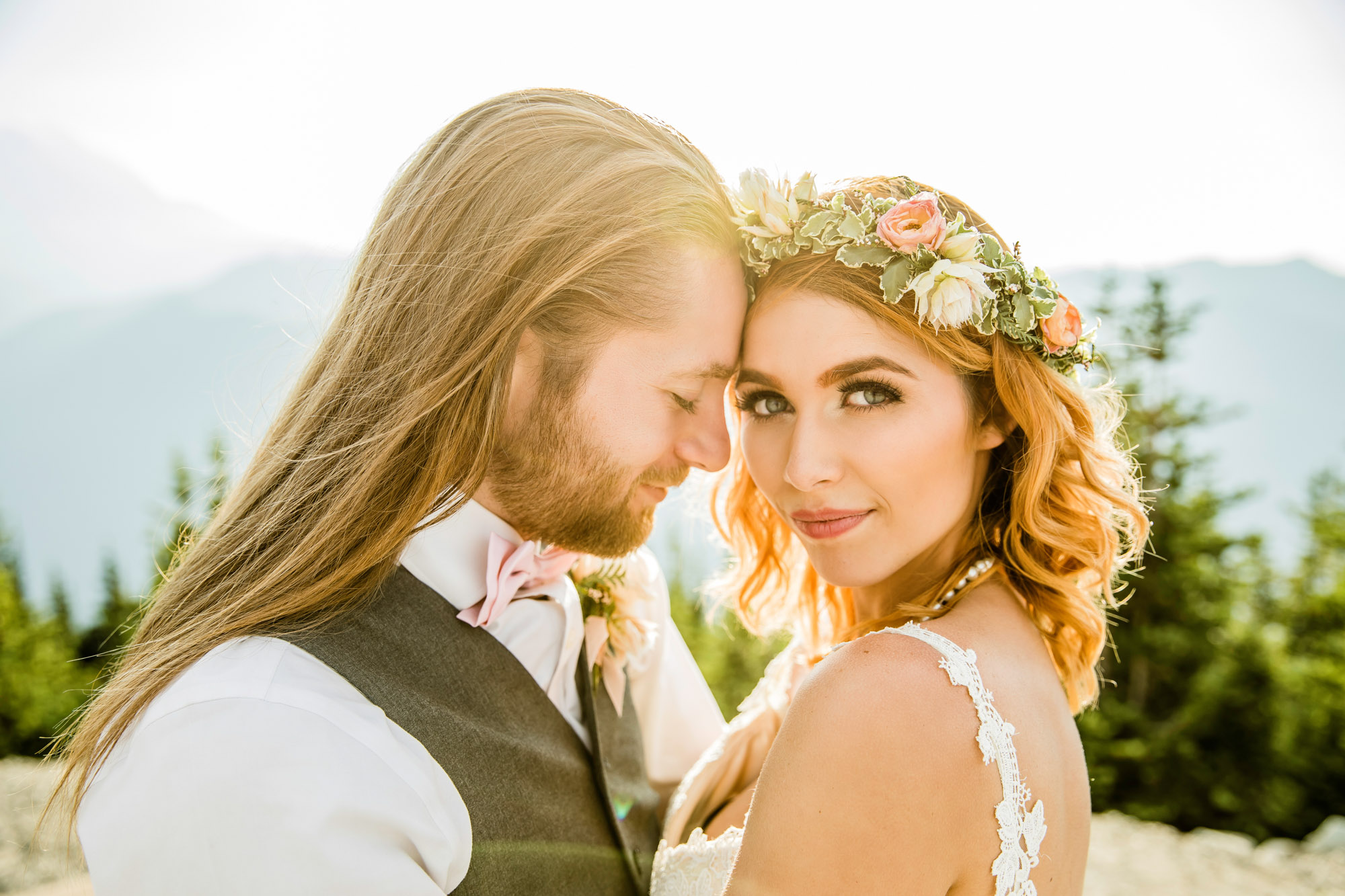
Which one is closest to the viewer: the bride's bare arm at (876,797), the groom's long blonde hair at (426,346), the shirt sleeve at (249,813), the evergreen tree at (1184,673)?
the shirt sleeve at (249,813)

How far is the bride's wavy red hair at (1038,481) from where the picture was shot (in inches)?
87.7

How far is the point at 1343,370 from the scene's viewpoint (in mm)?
50719

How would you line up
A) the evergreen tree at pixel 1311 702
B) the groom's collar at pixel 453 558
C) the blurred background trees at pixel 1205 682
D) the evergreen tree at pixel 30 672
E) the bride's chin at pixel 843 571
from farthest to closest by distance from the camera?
the evergreen tree at pixel 30 672 < the blurred background trees at pixel 1205 682 < the evergreen tree at pixel 1311 702 < the bride's chin at pixel 843 571 < the groom's collar at pixel 453 558

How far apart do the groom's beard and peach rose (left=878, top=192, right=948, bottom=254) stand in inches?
39.7

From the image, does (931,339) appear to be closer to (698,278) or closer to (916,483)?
(916,483)

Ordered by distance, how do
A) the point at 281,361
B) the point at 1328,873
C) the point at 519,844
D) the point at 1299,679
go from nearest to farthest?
1. the point at 519,844
2. the point at 281,361
3. the point at 1328,873
4. the point at 1299,679

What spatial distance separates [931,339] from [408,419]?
1.38m

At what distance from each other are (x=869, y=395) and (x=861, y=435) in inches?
4.8

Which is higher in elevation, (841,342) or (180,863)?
(841,342)

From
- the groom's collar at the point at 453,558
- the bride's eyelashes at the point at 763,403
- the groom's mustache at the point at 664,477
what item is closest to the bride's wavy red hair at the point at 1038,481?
the bride's eyelashes at the point at 763,403

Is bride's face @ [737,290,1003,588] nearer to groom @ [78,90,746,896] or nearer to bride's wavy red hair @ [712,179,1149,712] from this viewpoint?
bride's wavy red hair @ [712,179,1149,712]

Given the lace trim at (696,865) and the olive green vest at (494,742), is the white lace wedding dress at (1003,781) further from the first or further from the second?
the olive green vest at (494,742)

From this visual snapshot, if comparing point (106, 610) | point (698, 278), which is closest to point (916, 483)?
point (698, 278)

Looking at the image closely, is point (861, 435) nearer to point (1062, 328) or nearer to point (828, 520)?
point (828, 520)
